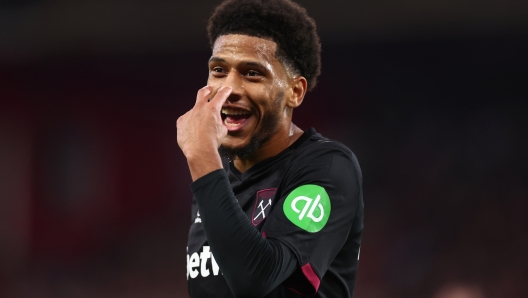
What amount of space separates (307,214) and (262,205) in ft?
0.65

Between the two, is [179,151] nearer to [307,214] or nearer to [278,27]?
[278,27]

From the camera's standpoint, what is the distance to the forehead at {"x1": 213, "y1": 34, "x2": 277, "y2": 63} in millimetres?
A: 1355

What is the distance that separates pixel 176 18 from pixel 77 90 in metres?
0.75

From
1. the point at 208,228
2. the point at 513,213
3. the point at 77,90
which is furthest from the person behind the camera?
the point at 77,90

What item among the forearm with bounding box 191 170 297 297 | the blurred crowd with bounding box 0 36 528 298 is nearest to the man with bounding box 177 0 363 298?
the forearm with bounding box 191 170 297 297

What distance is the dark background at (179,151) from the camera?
3232 mm

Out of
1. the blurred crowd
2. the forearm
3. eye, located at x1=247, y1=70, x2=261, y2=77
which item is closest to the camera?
the forearm

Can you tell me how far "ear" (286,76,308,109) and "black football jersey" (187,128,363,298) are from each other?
0.09 metres

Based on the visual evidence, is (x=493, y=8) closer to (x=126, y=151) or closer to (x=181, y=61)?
(x=181, y=61)

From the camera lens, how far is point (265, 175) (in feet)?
4.55

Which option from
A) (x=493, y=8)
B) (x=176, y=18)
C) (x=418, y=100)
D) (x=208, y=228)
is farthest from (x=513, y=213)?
(x=208, y=228)

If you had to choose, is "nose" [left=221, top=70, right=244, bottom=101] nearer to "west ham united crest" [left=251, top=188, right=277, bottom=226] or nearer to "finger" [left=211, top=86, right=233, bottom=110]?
"finger" [left=211, top=86, right=233, bottom=110]

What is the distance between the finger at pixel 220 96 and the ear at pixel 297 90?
198mm

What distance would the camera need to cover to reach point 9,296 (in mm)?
3549
